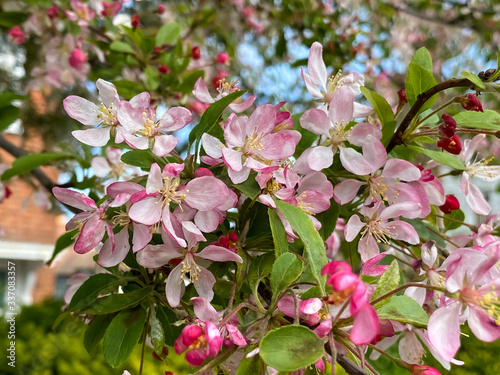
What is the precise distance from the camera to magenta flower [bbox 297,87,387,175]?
0.66 metres

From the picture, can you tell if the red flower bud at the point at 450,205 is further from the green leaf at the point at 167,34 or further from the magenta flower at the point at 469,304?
the green leaf at the point at 167,34

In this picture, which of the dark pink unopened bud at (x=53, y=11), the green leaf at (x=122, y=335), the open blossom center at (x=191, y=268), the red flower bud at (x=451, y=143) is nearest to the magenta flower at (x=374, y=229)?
the red flower bud at (x=451, y=143)

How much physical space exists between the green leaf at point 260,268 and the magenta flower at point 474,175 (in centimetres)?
43

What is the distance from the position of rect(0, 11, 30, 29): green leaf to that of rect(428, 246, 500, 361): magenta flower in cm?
203

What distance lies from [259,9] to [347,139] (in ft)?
8.20

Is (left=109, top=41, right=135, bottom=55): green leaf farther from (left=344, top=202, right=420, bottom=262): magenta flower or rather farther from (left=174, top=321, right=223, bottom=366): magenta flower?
(left=174, top=321, right=223, bottom=366): magenta flower

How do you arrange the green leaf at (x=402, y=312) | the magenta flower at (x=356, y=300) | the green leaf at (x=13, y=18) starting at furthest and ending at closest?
the green leaf at (x=13, y=18)
the green leaf at (x=402, y=312)
the magenta flower at (x=356, y=300)

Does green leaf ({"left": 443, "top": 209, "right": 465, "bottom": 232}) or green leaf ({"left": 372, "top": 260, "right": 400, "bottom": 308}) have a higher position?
green leaf ({"left": 372, "top": 260, "right": 400, "bottom": 308})

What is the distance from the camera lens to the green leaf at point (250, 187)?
1.96 ft

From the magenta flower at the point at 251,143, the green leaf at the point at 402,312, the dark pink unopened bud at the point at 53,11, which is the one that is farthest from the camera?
the dark pink unopened bud at the point at 53,11

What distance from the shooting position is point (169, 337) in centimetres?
73

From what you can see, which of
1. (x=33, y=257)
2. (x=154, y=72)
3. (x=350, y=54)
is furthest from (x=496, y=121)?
(x=33, y=257)

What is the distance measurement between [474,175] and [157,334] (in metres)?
0.65

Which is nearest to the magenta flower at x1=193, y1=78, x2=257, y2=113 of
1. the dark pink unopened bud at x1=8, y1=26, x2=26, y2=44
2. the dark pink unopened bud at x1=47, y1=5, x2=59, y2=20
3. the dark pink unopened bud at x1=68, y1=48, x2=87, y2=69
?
the dark pink unopened bud at x1=68, y1=48, x2=87, y2=69
